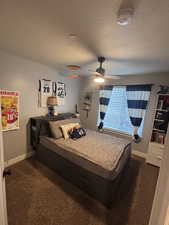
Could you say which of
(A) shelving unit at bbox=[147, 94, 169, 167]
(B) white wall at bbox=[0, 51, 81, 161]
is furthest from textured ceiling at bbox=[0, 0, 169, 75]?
(A) shelving unit at bbox=[147, 94, 169, 167]

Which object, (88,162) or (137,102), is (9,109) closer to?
(88,162)

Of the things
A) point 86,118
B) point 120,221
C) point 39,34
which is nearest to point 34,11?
point 39,34

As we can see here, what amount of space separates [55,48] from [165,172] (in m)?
2.13

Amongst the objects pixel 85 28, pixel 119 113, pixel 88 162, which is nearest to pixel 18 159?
pixel 88 162

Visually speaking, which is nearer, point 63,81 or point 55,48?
point 55,48

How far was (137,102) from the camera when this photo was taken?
320 centimetres

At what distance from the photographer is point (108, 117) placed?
386 cm

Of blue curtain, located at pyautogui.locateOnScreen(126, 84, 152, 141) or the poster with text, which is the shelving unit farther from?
the poster with text

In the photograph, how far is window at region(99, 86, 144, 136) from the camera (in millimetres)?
3486

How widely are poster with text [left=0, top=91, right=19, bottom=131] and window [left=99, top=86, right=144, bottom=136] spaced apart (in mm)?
2755

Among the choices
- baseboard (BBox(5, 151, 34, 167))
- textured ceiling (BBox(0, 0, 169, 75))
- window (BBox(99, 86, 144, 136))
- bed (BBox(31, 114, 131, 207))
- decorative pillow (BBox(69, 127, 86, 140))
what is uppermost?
textured ceiling (BBox(0, 0, 169, 75))

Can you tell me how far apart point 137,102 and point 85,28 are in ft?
8.42

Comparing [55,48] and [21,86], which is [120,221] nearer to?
[55,48]

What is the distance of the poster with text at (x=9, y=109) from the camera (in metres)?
2.21
